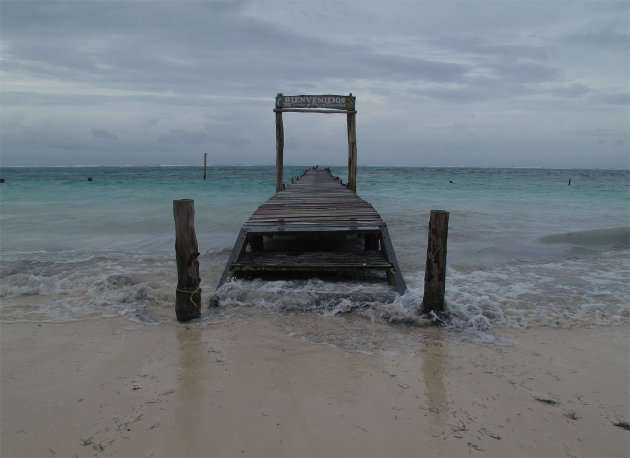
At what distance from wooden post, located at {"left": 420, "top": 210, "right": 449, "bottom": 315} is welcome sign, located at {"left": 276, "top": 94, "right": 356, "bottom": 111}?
7.32m

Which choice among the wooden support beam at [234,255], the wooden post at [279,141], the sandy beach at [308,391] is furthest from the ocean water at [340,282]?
the wooden post at [279,141]

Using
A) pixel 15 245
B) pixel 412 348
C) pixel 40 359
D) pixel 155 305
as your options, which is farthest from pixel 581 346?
pixel 15 245

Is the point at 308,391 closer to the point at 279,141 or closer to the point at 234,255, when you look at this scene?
the point at 234,255

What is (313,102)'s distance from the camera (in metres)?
10.6

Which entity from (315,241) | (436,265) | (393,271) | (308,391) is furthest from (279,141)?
(308,391)

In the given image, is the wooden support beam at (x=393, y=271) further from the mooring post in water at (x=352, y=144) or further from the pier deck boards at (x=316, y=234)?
the mooring post in water at (x=352, y=144)

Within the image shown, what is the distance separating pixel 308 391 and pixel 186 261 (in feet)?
6.94

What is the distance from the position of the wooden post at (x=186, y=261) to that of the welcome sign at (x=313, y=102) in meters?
7.23

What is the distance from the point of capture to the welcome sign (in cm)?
1062

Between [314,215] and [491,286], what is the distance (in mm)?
2941

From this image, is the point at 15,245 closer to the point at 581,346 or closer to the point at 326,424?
the point at 326,424

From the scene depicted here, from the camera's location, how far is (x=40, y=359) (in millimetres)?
3340

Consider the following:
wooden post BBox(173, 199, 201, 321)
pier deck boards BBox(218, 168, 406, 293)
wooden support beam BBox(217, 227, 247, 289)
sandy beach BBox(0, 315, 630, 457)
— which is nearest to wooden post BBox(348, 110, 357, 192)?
pier deck boards BBox(218, 168, 406, 293)

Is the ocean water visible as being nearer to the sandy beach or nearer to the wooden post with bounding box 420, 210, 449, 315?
the wooden post with bounding box 420, 210, 449, 315
